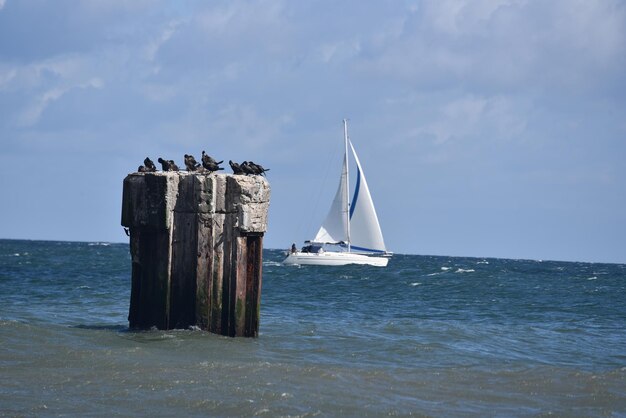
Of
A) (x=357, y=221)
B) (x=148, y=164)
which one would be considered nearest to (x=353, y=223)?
(x=357, y=221)

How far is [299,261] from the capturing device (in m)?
63.3

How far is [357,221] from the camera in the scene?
222 ft

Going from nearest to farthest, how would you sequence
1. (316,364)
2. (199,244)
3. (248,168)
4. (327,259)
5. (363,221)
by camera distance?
1. (316,364)
2. (199,244)
3. (248,168)
4. (327,259)
5. (363,221)

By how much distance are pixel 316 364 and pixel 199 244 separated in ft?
9.23

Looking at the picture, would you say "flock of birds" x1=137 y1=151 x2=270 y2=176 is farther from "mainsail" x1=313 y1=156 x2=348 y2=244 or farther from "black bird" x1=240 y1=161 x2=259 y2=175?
"mainsail" x1=313 y1=156 x2=348 y2=244

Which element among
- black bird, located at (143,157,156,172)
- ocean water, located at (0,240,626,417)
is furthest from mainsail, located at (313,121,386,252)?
black bird, located at (143,157,156,172)

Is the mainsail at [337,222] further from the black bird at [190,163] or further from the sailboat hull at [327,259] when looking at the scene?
the black bird at [190,163]

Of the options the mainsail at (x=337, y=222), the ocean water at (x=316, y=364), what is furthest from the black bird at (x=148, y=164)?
the mainsail at (x=337, y=222)

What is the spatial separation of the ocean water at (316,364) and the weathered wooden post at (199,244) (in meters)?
0.43

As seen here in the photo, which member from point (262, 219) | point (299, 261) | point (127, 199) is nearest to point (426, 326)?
point (262, 219)

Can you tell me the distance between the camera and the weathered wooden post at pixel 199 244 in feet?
54.3

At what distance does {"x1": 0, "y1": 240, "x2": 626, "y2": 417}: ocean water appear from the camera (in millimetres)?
12305

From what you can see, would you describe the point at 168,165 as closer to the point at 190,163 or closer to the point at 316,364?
the point at 190,163

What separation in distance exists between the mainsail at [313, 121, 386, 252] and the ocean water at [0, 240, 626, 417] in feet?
130
